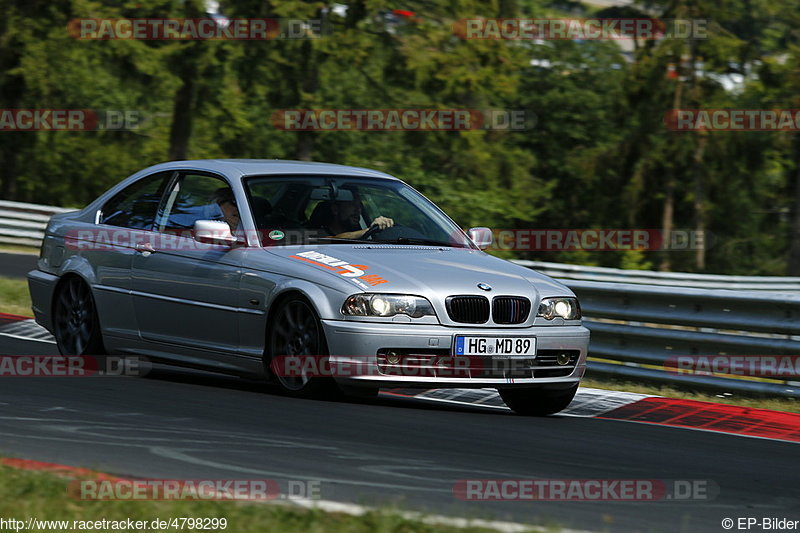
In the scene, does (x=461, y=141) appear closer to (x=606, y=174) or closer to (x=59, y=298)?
(x=606, y=174)

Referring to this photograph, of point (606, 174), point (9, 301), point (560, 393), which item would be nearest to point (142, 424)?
point (560, 393)

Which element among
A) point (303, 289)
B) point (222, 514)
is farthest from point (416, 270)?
point (222, 514)

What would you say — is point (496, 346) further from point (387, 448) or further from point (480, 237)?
point (480, 237)

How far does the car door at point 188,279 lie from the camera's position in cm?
817

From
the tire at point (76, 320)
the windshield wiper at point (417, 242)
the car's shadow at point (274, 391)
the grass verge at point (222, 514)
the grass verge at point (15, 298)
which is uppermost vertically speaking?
the windshield wiper at point (417, 242)

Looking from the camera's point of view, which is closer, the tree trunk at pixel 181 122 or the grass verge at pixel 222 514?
the grass verge at pixel 222 514

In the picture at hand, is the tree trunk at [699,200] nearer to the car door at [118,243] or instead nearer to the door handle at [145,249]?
the car door at [118,243]

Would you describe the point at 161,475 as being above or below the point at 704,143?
below

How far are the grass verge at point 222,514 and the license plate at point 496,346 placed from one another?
286 centimetres

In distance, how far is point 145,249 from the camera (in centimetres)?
880

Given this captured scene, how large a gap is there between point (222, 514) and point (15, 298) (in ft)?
34.9

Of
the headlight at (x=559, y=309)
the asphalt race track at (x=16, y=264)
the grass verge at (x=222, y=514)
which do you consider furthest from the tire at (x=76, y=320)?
the asphalt race track at (x=16, y=264)

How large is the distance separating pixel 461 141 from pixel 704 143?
9386 mm

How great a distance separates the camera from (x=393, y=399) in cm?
847
